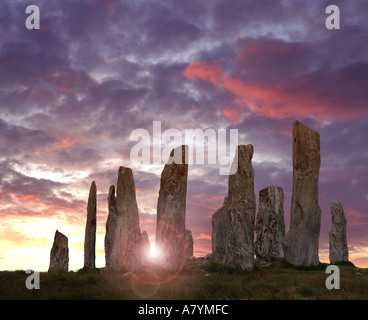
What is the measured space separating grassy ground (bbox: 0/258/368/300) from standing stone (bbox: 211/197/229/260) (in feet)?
27.7

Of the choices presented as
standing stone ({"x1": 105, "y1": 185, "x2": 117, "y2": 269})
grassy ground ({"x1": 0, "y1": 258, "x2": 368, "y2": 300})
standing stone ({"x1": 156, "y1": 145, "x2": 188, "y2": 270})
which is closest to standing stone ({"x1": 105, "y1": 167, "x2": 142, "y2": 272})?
standing stone ({"x1": 105, "y1": 185, "x2": 117, "y2": 269})

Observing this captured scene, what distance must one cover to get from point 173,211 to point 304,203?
6.82 metres

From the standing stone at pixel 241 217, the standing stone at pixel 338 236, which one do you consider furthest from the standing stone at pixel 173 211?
the standing stone at pixel 338 236

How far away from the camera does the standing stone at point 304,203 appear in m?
21.8

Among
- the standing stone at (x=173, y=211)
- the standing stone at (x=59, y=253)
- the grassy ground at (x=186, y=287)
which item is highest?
the standing stone at (x=173, y=211)

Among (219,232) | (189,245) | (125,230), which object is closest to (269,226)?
(219,232)

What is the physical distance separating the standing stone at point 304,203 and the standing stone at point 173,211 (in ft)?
18.4

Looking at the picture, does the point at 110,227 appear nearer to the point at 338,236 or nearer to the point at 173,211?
the point at 173,211

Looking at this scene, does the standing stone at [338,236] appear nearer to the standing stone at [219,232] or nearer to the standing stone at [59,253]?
the standing stone at [219,232]

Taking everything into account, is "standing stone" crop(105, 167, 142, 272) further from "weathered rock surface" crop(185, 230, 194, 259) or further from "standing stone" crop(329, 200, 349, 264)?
"standing stone" crop(329, 200, 349, 264)

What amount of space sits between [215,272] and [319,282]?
5280mm

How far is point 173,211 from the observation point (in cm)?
2028
